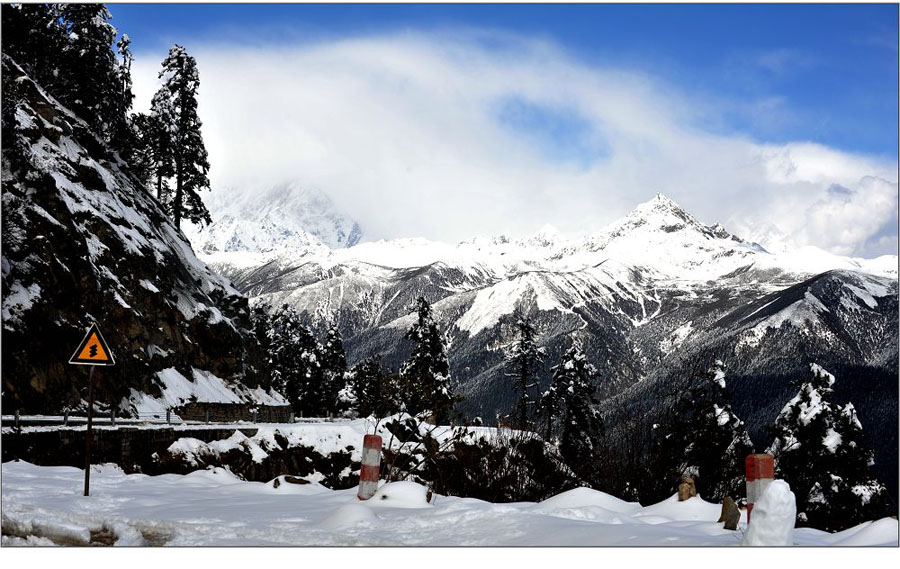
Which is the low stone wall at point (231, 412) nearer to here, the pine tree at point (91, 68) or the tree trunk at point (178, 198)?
the tree trunk at point (178, 198)

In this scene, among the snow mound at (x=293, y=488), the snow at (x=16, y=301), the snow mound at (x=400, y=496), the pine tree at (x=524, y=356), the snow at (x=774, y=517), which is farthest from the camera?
the pine tree at (x=524, y=356)

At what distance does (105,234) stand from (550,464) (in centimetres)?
1930

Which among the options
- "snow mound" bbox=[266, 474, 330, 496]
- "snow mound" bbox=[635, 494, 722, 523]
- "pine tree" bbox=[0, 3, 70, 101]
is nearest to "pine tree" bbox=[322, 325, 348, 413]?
"pine tree" bbox=[0, 3, 70, 101]

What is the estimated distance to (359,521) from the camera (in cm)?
826

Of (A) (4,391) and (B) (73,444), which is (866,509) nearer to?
(B) (73,444)

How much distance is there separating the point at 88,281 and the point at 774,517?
25.2 metres

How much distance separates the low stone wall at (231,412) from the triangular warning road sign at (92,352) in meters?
18.9

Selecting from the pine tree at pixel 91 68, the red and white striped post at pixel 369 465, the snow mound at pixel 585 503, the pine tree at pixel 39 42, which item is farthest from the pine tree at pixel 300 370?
the red and white striped post at pixel 369 465

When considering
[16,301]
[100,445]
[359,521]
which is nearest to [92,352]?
[359,521]

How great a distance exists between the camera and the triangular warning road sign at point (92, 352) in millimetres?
10508

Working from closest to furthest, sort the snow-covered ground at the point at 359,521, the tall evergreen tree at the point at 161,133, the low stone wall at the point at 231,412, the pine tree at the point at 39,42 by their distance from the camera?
the snow-covered ground at the point at 359,521
the low stone wall at the point at 231,412
the pine tree at the point at 39,42
the tall evergreen tree at the point at 161,133

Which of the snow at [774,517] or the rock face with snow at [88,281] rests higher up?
the rock face with snow at [88,281]

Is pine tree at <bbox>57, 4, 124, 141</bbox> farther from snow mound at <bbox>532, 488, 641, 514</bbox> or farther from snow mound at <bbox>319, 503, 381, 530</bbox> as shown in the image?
snow mound at <bbox>319, 503, 381, 530</bbox>

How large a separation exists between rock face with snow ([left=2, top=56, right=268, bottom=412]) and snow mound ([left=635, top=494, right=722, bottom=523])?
1716 cm
